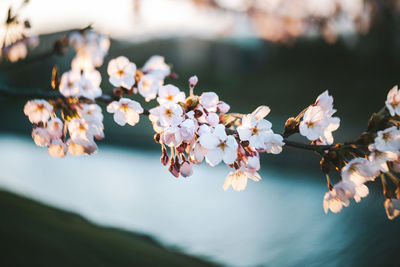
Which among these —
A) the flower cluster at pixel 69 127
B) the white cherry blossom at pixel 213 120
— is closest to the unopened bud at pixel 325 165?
the white cherry blossom at pixel 213 120

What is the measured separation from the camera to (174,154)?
1.03m

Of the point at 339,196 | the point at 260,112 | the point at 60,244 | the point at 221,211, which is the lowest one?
the point at 60,244

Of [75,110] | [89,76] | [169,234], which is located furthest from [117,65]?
[169,234]

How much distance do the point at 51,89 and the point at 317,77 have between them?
40.0ft

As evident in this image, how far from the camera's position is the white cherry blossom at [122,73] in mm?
1090

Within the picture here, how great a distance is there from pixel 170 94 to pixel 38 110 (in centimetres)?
42

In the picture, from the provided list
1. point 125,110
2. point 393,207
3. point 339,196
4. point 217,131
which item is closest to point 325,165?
point 339,196

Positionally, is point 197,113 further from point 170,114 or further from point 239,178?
point 239,178

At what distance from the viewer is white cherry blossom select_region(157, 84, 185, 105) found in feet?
3.27

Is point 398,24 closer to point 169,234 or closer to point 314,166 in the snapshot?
point 314,166

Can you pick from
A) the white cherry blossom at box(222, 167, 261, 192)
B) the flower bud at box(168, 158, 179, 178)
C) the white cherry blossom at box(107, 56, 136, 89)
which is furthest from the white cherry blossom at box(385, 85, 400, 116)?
the white cherry blossom at box(107, 56, 136, 89)

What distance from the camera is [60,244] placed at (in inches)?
74.4

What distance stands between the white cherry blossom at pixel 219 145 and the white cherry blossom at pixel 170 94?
0.17m

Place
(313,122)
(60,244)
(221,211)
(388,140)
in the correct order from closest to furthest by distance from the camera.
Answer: (388,140) → (313,122) → (60,244) → (221,211)
